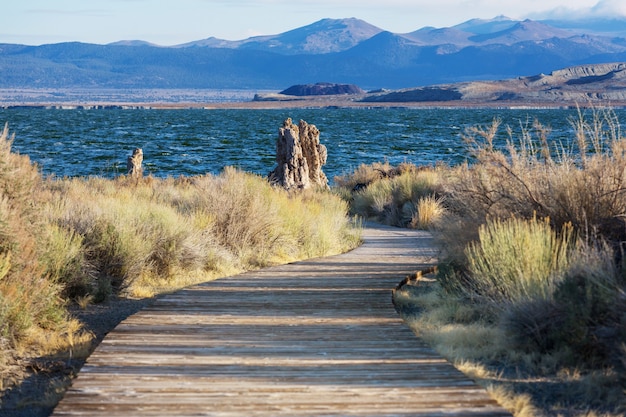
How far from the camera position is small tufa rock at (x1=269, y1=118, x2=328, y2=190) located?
21.2m

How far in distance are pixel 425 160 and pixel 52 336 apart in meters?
40.5

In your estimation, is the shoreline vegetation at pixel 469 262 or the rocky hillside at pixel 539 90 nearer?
the shoreline vegetation at pixel 469 262

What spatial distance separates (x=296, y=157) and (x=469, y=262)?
40.8 feet

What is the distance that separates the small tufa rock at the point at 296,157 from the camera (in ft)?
69.7

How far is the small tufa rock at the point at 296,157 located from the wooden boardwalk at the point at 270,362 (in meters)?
11.5

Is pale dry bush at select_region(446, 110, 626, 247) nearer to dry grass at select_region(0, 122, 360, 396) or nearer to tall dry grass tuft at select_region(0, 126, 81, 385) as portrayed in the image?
dry grass at select_region(0, 122, 360, 396)

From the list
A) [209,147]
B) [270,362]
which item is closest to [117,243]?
[270,362]

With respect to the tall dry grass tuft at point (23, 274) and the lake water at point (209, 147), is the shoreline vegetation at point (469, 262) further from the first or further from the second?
the lake water at point (209, 147)

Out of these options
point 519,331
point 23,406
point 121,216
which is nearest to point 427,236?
point 121,216

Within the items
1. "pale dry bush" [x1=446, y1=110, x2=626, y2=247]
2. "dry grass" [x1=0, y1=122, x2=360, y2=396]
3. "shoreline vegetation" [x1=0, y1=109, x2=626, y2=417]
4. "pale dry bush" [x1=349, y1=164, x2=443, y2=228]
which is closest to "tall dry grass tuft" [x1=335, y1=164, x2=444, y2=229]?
"pale dry bush" [x1=349, y1=164, x2=443, y2=228]

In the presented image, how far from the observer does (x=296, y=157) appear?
21516 millimetres

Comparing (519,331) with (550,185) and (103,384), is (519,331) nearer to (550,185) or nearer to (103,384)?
(550,185)

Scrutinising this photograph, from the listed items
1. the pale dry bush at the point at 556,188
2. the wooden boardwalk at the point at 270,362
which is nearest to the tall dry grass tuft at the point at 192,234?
the wooden boardwalk at the point at 270,362

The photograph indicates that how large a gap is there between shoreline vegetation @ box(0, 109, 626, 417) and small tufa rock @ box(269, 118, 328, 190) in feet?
24.9
